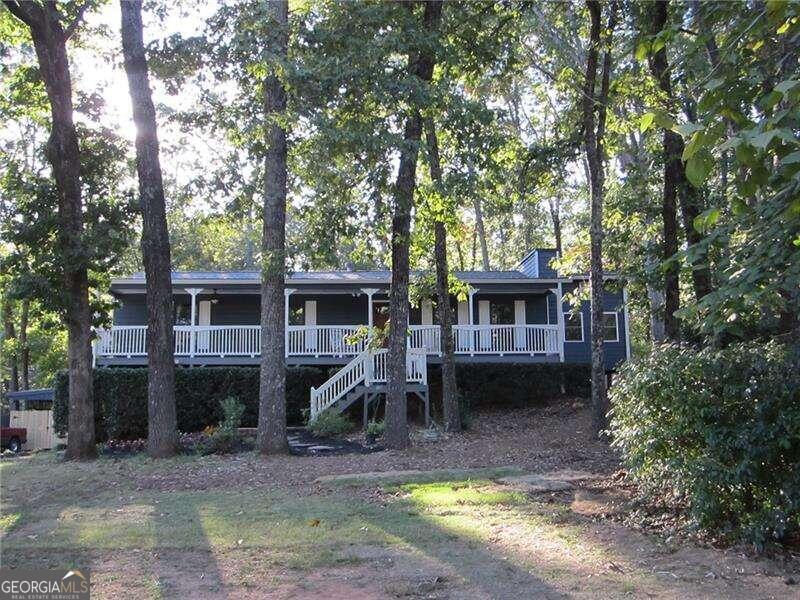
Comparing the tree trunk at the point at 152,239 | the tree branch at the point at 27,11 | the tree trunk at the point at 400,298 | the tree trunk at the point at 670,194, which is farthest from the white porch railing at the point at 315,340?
the tree branch at the point at 27,11

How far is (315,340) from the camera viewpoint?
21.2 m

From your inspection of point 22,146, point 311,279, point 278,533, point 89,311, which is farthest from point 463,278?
point 278,533

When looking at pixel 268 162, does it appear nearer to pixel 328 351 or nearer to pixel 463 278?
pixel 328 351

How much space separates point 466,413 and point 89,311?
9.72m

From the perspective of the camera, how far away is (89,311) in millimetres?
14352

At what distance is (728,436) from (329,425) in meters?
12.0

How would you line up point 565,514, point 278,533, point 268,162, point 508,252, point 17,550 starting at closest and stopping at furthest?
point 17,550
point 278,533
point 565,514
point 268,162
point 508,252


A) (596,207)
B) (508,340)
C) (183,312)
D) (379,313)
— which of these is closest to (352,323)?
(379,313)


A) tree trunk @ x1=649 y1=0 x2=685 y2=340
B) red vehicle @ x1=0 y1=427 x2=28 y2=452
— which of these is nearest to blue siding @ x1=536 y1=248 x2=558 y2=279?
tree trunk @ x1=649 y1=0 x2=685 y2=340

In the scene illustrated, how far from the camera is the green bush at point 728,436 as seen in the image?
18.5ft

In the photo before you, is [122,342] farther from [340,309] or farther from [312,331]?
[340,309]

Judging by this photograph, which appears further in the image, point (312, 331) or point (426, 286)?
point (312, 331)

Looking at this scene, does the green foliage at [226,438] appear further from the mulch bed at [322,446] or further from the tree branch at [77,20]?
the tree branch at [77,20]

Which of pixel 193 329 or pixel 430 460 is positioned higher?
pixel 193 329
